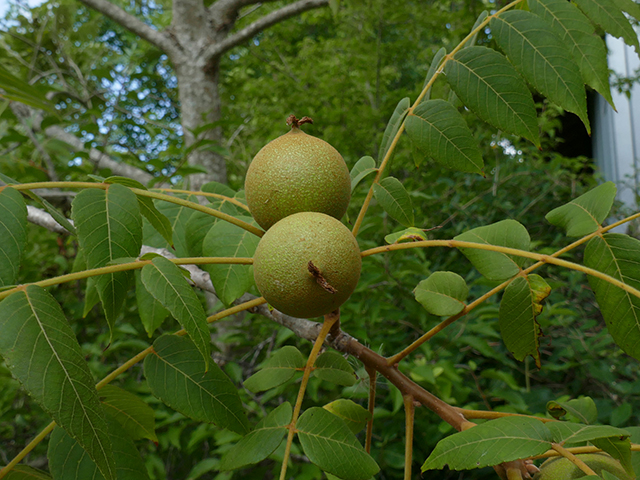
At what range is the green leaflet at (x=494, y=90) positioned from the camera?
3.60 ft

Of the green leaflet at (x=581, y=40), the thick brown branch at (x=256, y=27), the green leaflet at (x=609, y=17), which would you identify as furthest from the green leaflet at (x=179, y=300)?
the thick brown branch at (x=256, y=27)

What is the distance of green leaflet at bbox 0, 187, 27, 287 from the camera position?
834mm

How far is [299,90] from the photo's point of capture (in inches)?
231

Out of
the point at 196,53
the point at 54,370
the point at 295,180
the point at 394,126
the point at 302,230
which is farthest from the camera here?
the point at 196,53

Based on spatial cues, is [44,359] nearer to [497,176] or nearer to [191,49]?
[191,49]

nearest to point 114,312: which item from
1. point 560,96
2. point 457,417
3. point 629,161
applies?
point 457,417

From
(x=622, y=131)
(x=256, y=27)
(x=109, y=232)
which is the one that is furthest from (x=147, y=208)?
(x=622, y=131)

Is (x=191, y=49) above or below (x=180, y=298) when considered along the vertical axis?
above

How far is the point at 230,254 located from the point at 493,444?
2.31 ft

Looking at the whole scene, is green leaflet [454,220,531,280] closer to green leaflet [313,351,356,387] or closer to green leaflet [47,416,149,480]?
green leaflet [313,351,356,387]

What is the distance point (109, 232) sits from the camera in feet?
Result: 3.10

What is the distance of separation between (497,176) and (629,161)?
161 inches

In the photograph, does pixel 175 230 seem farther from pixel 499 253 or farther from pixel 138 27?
pixel 138 27

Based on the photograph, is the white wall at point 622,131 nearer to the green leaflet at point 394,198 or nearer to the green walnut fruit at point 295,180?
the green leaflet at point 394,198
